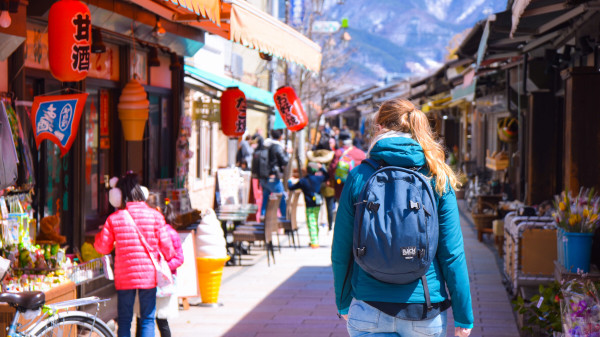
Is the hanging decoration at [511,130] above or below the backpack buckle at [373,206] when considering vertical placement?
above

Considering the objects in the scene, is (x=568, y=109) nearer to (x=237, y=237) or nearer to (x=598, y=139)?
(x=598, y=139)

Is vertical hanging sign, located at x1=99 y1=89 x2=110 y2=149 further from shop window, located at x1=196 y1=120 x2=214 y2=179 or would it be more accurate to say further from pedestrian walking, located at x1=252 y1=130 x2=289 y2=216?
shop window, located at x1=196 y1=120 x2=214 y2=179

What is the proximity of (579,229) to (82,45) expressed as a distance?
4528 mm

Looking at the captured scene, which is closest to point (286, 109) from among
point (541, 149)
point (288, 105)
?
point (288, 105)

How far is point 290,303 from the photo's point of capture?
34.1 ft

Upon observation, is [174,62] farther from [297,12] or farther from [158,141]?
[297,12]

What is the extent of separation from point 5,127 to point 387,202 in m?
3.67

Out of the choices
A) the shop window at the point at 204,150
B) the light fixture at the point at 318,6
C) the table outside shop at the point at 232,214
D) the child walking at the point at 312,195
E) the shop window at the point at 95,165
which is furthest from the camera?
the light fixture at the point at 318,6

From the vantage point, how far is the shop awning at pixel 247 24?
298 inches

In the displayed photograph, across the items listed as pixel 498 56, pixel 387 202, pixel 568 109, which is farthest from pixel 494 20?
pixel 387 202

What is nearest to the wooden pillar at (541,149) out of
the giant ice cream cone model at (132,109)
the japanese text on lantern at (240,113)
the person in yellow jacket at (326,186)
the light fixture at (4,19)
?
the japanese text on lantern at (240,113)

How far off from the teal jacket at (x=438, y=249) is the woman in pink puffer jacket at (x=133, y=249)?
3.02 metres

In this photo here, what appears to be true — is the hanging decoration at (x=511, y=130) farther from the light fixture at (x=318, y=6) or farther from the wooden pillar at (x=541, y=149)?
the light fixture at (x=318, y=6)

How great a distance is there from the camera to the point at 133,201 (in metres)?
7.00
